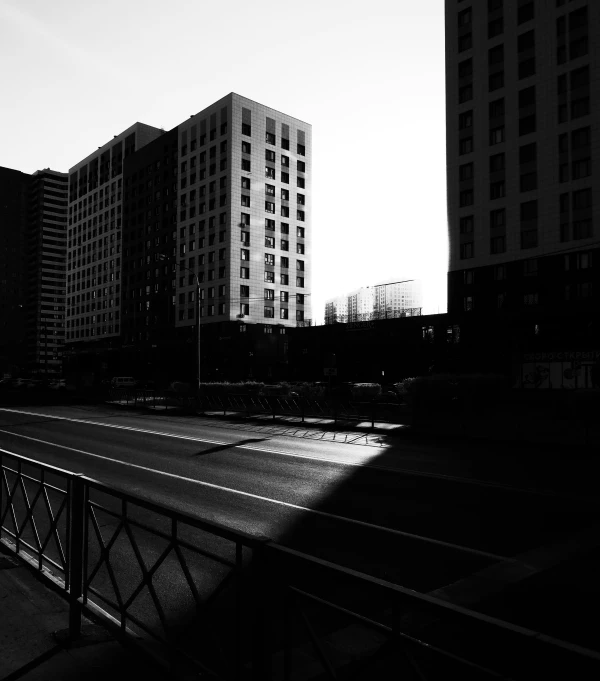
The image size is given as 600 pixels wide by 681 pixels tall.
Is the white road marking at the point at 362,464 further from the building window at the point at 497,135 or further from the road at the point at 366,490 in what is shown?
the building window at the point at 497,135

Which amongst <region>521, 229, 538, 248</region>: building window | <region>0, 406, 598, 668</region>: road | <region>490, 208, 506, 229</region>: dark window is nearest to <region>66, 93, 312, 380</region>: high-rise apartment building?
<region>490, 208, 506, 229</region>: dark window

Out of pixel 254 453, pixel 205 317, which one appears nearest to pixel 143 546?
pixel 254 453

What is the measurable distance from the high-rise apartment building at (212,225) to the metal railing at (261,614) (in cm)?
6538

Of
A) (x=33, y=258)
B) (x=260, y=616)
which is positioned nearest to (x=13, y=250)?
(x=33, y=258)

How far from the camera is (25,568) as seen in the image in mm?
5344

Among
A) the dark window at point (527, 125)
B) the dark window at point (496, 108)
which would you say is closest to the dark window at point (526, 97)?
the dark window at point (527, 125)

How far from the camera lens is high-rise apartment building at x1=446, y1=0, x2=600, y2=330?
4681 centimetres

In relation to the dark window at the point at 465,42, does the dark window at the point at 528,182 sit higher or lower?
lower

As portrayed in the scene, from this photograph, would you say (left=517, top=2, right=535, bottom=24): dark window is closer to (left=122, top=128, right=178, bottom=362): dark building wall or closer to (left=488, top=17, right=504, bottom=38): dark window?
(left=488, top=17, right=504, bottom=38): dark window

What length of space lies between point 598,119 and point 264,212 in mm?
44678

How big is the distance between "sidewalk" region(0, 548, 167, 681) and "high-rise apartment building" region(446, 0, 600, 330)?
1912 inches

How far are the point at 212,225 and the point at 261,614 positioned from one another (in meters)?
79.4

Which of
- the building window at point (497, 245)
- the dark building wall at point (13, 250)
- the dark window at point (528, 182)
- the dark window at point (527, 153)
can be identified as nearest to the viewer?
the dark window at point (528, 182)

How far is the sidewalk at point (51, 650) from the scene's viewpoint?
3484 millimetres
